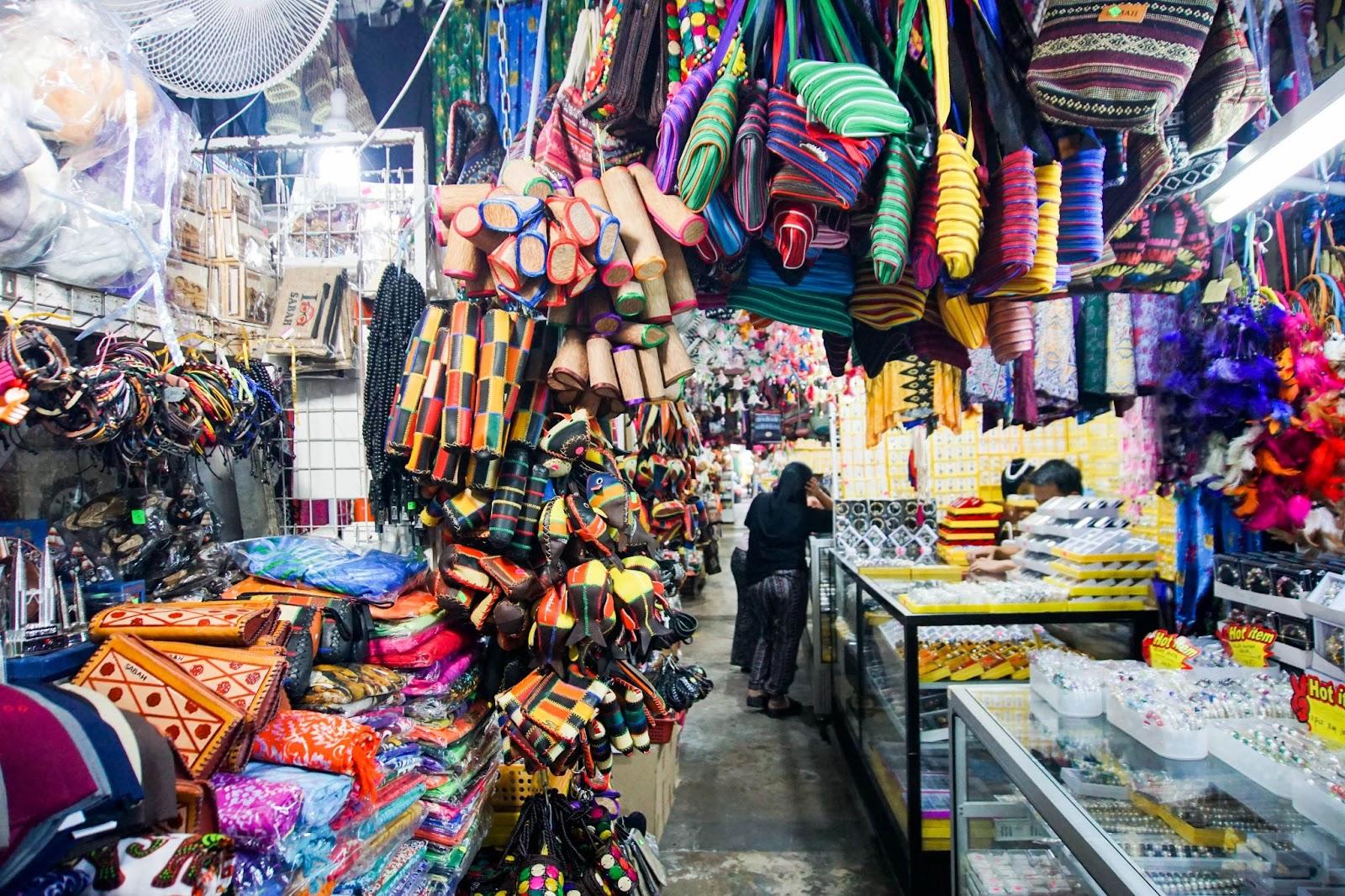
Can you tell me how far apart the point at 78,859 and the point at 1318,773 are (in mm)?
1840

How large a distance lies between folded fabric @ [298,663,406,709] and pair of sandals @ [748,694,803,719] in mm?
3595

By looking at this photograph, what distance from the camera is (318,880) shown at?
1.15 meters

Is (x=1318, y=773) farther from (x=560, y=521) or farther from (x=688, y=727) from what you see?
(x=688, y=727)

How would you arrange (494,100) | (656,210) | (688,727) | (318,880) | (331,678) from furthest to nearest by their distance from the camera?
(688,727) < (494,100) < (656,210) < (331,678) < (318,880)

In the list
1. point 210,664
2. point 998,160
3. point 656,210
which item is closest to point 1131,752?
point 998,160

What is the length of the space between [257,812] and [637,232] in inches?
48.6

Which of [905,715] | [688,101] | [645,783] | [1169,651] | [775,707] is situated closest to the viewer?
[688,101]

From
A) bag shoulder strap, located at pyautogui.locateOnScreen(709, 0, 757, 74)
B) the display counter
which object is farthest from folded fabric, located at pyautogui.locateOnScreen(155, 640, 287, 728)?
the display counter

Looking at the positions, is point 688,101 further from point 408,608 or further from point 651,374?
point 408,608

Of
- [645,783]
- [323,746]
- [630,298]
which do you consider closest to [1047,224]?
[630,298]

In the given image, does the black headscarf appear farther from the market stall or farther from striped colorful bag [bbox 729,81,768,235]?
striped colorful bag [bbox 729,81,768,235]

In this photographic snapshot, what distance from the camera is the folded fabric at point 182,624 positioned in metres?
1.23

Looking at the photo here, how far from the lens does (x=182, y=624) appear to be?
124 centimetres

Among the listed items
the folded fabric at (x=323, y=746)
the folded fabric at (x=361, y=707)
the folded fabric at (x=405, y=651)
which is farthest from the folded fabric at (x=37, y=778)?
the folded fabric at (x=405, y=651)
